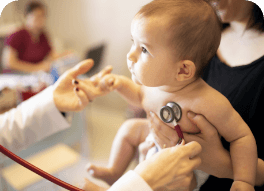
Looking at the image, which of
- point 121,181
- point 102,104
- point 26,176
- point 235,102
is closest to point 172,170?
point 121,181

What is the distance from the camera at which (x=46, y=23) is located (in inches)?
81.9

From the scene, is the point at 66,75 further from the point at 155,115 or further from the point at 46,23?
the point at 46,23

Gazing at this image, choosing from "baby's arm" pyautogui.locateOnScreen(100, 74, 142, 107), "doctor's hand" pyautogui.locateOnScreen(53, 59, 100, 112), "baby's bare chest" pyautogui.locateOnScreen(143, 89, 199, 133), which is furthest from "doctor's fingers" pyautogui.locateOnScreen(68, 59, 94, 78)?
"baby's bare chest" pyautogui.locateOnScreen(143, 89, 199, 133)

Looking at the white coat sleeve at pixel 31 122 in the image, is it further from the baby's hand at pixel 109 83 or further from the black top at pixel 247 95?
the black top at pixel 247 95

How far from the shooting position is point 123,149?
71 cm

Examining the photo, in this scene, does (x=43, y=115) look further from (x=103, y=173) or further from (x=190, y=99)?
(x=190, y=99)

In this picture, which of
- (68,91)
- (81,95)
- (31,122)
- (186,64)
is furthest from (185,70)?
(31,122)

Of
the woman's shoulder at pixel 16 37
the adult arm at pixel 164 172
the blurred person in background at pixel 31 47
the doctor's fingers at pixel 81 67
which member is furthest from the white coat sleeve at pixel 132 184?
the woman's shoulder at pixel 16 37

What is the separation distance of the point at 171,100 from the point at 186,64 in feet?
0.32

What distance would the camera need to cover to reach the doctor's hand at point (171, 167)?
0.46 m

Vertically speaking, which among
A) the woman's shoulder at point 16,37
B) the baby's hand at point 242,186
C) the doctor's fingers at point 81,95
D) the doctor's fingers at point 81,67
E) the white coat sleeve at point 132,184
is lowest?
the baby's hand at point 242,186

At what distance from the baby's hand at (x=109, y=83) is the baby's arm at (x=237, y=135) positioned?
0.75 ft

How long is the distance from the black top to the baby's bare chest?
12cm

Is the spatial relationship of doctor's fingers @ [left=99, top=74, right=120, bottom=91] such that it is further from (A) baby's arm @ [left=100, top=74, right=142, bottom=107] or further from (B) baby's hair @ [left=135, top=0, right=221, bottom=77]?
(B) baby's hair @ [left=135, top=0, right=221, bottom=77]
